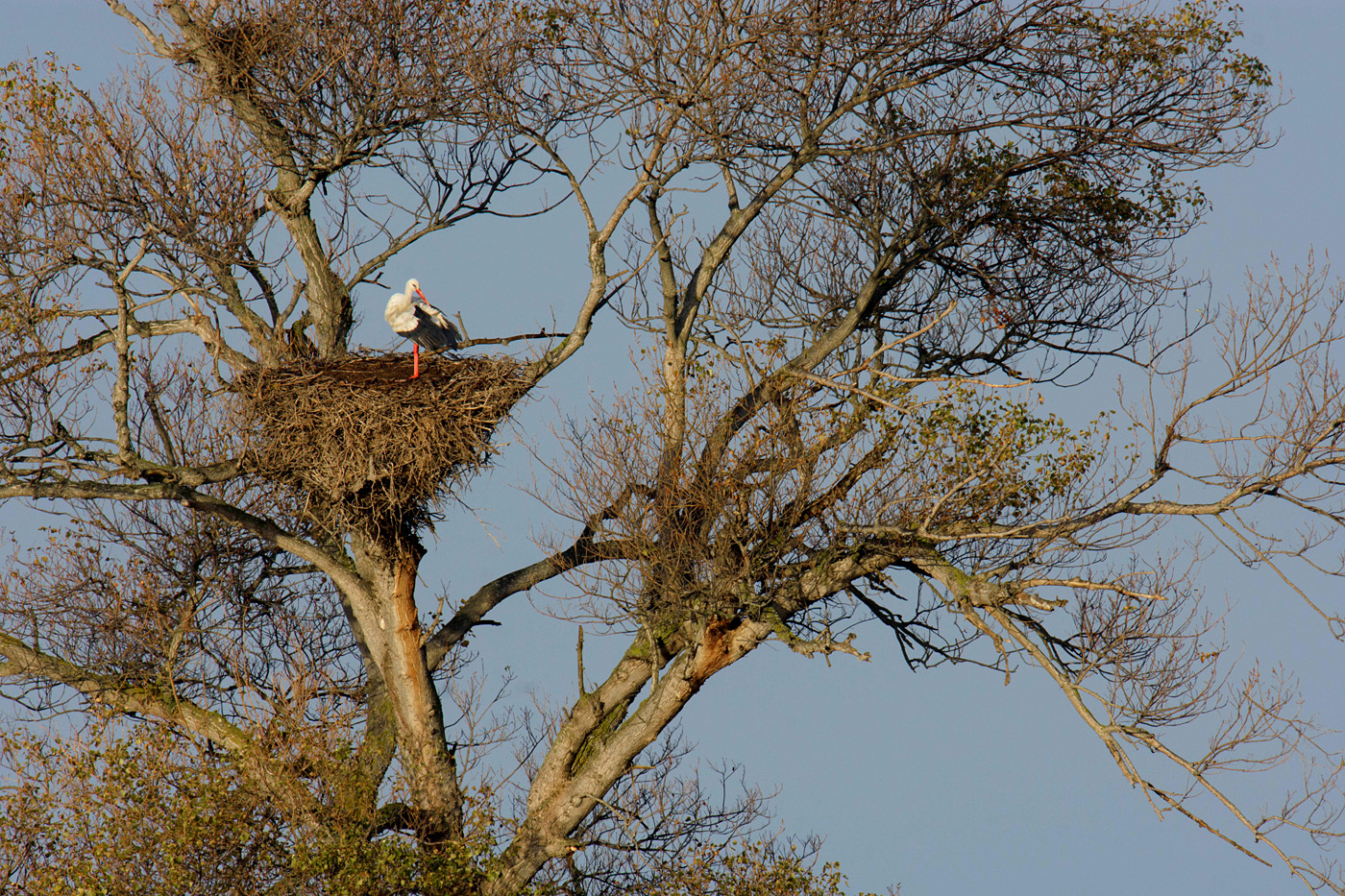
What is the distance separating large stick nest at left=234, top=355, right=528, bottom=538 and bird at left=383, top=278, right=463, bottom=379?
34 centimetres

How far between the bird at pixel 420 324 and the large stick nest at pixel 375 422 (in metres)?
0.34

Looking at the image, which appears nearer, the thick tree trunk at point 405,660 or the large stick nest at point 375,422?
the large stick nest at point 375,422

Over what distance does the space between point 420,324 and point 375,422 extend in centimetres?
118

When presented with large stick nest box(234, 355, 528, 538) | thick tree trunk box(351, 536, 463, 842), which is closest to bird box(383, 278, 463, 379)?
large stick nest box(234, 355, 528, 538)

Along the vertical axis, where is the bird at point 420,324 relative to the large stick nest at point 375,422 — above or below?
above

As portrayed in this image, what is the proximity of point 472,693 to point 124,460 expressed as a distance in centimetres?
519

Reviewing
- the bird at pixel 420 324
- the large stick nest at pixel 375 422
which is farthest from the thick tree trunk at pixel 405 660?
the bird at pixel 420 324

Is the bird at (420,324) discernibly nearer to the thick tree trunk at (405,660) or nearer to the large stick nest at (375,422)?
the large stick nest at (375,422)

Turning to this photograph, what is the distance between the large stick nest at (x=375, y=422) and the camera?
1152cm

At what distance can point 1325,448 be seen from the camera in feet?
35.0

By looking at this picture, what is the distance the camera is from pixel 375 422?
11484 millimetres

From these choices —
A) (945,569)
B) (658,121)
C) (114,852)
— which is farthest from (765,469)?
(114,852)

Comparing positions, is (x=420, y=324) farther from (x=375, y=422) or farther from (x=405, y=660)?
(x=405, y=660)

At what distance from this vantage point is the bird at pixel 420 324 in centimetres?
1222
